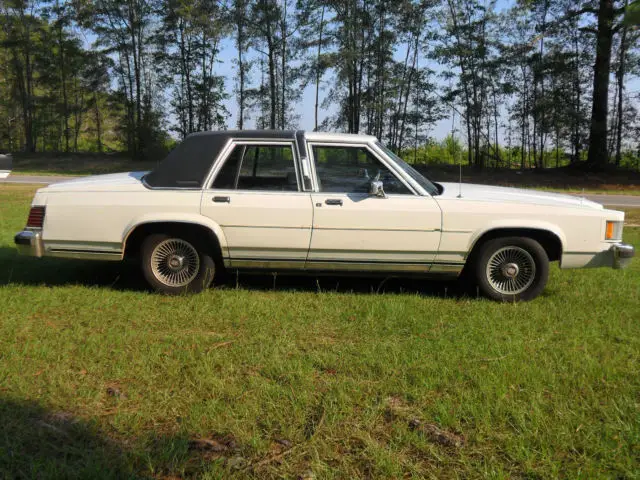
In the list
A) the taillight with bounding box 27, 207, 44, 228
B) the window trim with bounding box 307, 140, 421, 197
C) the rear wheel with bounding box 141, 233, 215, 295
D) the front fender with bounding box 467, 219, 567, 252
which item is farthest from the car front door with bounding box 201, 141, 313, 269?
the front fender with bounding box 467, 219, 567, 252

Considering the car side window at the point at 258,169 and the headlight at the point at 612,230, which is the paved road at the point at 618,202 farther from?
the car side window at the point at 258,169

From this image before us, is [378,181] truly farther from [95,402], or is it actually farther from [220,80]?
[220,80]

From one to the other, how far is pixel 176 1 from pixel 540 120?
796 inches

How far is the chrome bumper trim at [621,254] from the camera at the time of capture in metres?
4.80

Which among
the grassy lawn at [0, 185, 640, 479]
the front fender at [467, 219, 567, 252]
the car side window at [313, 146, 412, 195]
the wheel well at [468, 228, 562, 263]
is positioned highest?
the car side window at [313, 146, 412, 195]

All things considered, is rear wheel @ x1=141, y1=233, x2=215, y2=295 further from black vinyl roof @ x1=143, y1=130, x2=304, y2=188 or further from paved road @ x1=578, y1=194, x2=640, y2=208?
paved road @ x1=578, y1=194, x2=640, y2=208

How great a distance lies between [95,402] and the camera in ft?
9.78

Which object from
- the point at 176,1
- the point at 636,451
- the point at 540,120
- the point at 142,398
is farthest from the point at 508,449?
the point at 176,1

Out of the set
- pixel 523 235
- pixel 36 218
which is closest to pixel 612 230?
pixel 523 235

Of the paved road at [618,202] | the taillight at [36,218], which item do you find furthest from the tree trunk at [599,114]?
the taillight at [36,218]

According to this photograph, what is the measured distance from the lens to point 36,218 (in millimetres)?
4902

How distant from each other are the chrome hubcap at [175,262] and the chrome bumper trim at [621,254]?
3.76 meters

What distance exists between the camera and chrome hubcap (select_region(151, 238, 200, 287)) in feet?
16.3

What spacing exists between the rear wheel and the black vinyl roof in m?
0.51
